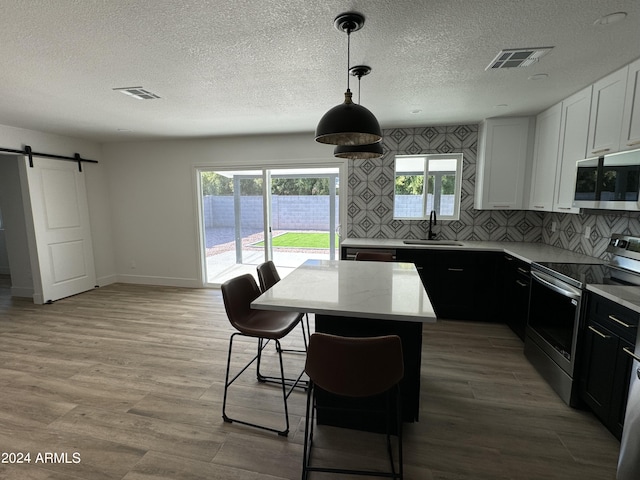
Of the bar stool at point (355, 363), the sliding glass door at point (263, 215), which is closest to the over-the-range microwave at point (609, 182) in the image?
the bar stool at point (355, 363)

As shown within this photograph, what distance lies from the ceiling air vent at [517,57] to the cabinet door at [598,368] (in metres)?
1.85

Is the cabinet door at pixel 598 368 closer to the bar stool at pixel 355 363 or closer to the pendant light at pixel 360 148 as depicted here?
the bar stool at pixel 355 363

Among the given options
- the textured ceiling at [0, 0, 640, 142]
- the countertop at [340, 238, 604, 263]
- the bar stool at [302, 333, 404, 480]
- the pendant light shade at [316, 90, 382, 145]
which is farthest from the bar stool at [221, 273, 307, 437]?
the countertop at [340, 238, 604, 263]

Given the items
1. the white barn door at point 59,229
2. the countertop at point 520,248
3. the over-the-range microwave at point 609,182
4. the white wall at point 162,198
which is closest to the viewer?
the over-the-range microwave at point 609,182

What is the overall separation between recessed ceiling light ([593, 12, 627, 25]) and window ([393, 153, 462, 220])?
8.29 ft

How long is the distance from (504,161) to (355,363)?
11.5 feet

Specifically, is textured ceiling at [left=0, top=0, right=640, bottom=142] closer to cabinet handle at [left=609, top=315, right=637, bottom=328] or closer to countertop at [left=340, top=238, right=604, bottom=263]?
countertop at [left=340, top=238, right=604, bottom=263]

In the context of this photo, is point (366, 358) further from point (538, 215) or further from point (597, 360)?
point (538, 215)

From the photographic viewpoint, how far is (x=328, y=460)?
69.1 inches

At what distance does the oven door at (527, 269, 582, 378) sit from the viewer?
2.15m

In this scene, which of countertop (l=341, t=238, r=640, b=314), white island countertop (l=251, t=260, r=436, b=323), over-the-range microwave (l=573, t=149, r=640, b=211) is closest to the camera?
white island countertop (l=251, t=260, r=436, b=323)

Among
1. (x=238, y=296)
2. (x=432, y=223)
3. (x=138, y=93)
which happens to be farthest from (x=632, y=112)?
(x=138, y=93)

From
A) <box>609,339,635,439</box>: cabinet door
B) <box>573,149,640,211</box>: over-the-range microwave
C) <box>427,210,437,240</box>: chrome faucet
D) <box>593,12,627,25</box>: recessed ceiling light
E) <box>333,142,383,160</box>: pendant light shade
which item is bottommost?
<box>609,339,635,439</box>: cabinet door

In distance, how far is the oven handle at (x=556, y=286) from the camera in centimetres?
212
